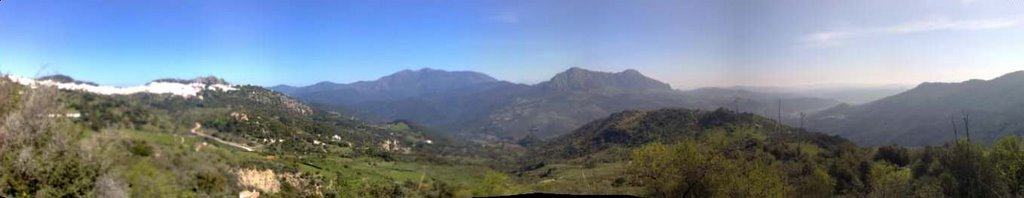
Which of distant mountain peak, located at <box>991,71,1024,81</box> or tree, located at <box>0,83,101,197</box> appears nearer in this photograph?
tree, located at <box>0,83,101,197</box>

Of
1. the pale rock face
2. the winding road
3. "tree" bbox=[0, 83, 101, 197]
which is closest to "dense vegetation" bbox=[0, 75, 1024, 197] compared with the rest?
"tree" bbox=[0, 83, 101, 197]

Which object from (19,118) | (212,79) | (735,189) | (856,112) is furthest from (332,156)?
(856,112)

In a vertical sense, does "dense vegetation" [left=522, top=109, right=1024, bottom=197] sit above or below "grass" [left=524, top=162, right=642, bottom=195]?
above

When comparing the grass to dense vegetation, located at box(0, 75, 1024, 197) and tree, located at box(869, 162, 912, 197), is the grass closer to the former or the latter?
dense vegetation, located at box(0, 75, 1024, 197)

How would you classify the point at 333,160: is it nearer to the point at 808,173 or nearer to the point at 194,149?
the point at 194,149

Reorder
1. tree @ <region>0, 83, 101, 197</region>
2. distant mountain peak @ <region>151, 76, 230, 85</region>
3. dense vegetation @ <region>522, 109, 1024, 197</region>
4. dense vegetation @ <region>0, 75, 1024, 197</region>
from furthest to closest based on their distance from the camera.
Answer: distant mountain peak @ <region>151, 76, 230, 85</region> < dense vegetation @ <region>522, 109, 1024, 197</region> < dense vegetation @ <region>0, 75, 1024, 197</region> < tree @ <region>0, 83, 101, 197</region>

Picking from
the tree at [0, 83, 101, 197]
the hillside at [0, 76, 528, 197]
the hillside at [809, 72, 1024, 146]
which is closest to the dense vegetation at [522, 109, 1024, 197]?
the hillside at [0, 76, 528, 197]

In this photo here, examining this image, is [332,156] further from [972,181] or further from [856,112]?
[856,112]

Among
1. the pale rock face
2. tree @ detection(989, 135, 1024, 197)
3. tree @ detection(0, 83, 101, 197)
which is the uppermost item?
the pale rock face

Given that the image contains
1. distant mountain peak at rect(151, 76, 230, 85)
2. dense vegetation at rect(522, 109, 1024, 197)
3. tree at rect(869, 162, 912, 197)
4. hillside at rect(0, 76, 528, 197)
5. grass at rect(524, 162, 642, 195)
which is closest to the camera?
hillside at rect(0, 76, 528, 197)
